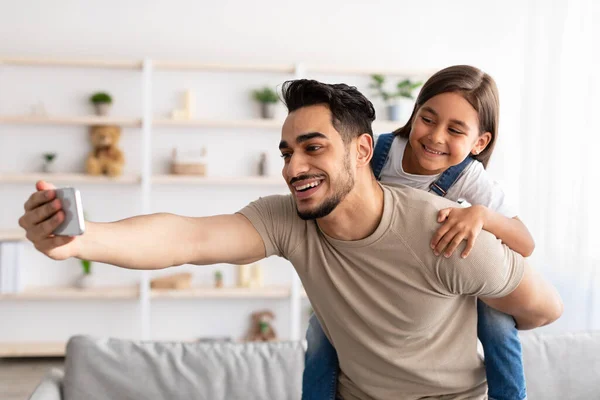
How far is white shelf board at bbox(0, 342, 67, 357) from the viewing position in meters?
4.62

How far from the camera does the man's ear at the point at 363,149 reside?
189cm

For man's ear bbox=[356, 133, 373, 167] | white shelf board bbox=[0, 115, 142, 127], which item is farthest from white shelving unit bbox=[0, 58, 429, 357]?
man's ear bbox=[356, 133, 373, 167]

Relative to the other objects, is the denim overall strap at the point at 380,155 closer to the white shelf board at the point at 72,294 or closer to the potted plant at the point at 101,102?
the white shelf board at the point at 72,294

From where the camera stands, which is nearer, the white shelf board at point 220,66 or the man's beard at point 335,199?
the man's beard at point 335,199

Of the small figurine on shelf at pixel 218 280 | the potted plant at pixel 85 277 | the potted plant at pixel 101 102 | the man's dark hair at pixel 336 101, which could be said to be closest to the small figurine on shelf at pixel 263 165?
the small figurine on shelf at pixel 218 280

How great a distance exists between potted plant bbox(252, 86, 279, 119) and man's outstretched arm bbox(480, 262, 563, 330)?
10.1 feet

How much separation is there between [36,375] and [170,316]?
98cm

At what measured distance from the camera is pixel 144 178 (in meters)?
4.66

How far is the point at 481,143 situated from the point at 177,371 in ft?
4.20

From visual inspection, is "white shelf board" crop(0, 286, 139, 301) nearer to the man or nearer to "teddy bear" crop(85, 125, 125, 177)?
"teddy bear" crop(85, 125, 125, 177)

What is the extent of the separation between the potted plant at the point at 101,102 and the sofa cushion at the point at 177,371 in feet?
8.47

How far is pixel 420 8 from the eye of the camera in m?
5.11

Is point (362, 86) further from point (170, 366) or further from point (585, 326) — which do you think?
point (170, 366)

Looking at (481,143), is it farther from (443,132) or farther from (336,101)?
(336,101)
